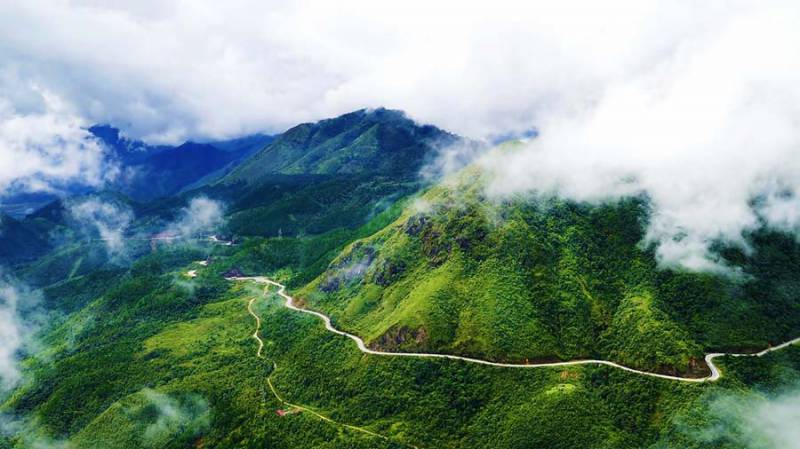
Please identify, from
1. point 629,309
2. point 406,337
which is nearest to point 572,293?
point 629,309

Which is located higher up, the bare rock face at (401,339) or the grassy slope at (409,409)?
the bare rock face at (401,339)

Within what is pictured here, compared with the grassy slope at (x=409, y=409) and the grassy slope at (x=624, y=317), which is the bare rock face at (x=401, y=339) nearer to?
the grassy slope at (x=624, y=317)

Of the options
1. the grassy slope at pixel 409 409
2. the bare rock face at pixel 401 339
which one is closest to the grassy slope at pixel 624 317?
the bare rock face at pixel 401 339

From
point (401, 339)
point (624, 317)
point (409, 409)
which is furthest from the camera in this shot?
point (401, 339)

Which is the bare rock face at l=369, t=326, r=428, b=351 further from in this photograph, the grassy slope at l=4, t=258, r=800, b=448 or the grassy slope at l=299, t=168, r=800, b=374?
the grassy slope at l=4, t=258, r=800, b=448

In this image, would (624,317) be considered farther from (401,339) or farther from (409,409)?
(409,409)

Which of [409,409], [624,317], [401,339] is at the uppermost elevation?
[401,339]

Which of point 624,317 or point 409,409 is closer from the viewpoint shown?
point 409,409

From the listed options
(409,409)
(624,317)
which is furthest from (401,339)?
(624,317)

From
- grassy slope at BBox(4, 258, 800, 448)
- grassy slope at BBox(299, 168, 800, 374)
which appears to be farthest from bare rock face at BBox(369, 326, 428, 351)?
grassy slope at BBox(4, 258, 800, 448)
